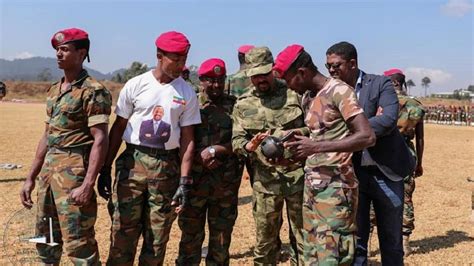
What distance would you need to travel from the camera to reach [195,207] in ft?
15.9

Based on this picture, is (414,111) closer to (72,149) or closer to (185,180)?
(185,180)

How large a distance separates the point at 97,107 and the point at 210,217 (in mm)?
1561

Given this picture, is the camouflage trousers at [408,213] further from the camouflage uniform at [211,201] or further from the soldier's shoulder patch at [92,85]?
the soldier's shoulder patch at [92,85]

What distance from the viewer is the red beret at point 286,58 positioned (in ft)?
12.3

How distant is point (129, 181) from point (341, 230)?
1748 millimetres

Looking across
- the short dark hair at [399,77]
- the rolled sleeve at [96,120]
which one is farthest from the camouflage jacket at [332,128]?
A: the short dark hair at [399,77]

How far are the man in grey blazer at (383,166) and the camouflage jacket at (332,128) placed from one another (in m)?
0.63

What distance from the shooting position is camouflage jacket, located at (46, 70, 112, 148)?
406 cm

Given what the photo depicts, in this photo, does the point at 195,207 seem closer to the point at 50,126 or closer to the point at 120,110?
the point at 120,110

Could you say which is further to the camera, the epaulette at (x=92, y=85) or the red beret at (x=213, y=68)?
the red beret at (x=213, y=68)

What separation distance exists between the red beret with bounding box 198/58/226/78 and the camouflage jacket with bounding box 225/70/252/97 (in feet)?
2.22

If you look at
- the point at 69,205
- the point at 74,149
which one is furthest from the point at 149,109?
the point at 69,205

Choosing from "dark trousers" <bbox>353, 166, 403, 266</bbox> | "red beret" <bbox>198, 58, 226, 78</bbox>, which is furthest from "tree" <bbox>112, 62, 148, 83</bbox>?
"dark trousers" <bbox>353, 166, 403, 266</bbox>

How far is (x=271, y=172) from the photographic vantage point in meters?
4.73
